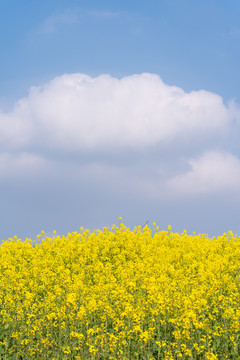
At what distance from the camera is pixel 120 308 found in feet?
30.5

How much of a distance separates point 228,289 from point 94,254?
4.81 meters

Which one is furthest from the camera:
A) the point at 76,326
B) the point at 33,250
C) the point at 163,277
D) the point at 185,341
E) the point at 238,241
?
the point at 238,241

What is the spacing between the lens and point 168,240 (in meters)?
16.9

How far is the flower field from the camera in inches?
319

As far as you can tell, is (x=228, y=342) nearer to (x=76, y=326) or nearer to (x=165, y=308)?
(x=165, y=308)

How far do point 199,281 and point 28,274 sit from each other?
4.73 meters

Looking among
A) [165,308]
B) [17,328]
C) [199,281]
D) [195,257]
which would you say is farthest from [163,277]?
[195,257]

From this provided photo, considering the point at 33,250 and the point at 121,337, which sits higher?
the point at 33,250

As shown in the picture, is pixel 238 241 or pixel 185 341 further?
pixel 238 241

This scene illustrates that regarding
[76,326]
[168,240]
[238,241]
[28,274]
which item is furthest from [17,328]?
[238,241]

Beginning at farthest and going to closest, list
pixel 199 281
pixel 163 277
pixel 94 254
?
pixel 94 254, pixel 199 281, pixel 163 277

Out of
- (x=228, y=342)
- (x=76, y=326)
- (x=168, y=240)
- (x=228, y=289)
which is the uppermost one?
(x=168, y=240)

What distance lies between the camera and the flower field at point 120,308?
8.09m

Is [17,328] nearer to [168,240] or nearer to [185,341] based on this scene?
[185,341]
